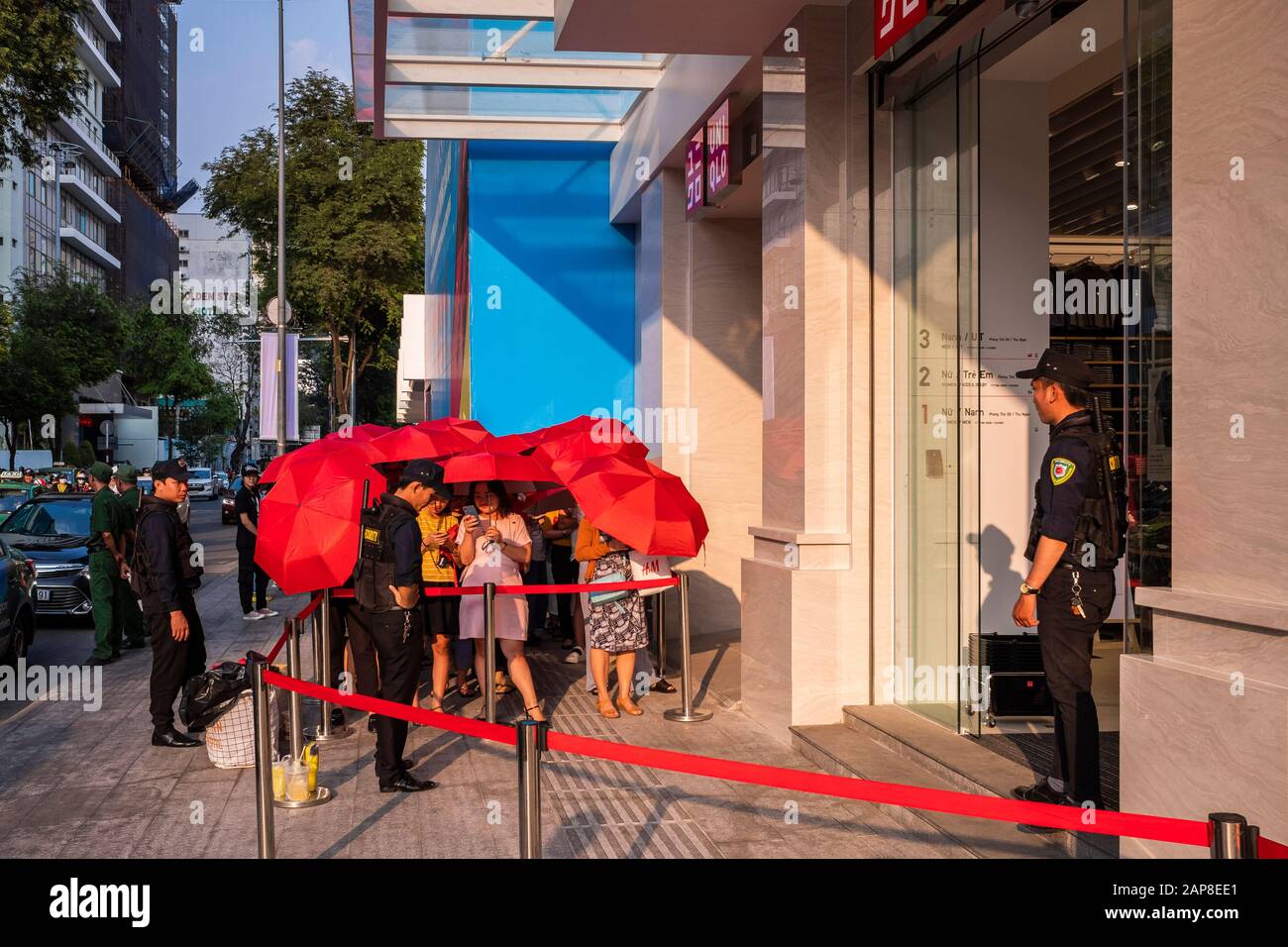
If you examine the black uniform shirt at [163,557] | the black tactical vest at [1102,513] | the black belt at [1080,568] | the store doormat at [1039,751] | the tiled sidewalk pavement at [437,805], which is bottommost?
the tiled sidewalk pavement at [437,805]

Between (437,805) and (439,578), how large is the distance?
2614 mm

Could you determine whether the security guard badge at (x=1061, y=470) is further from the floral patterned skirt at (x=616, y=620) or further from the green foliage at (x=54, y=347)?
the green foliage at (x=54, y=347)

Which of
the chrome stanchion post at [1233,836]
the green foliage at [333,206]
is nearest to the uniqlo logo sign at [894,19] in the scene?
the chrome stanchion post at [1233,836]

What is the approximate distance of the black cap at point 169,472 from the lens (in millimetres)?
8867

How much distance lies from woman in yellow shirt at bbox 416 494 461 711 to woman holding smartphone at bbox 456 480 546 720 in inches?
5.4

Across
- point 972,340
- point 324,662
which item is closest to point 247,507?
point 324,662

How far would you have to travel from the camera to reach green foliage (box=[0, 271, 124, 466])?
1727 inches

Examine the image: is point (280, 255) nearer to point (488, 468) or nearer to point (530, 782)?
point (488, 468)

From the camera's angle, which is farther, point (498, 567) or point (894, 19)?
point (498, 567)

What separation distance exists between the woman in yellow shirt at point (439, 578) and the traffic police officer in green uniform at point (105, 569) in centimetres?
422

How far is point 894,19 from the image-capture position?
725 cm
